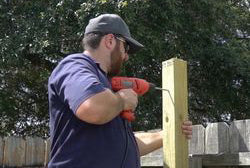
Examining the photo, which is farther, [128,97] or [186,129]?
[186,129]

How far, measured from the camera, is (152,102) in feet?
35.7

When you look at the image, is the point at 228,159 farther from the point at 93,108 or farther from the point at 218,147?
the point at 93,108

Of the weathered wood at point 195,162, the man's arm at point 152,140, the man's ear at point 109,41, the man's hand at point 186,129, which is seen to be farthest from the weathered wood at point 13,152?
the man's ear at point 109,41

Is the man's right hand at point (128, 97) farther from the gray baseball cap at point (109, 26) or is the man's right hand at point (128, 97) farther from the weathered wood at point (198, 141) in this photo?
the weathered wood at point (198, 141)

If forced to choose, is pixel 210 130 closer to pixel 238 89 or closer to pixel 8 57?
pixel 8 57

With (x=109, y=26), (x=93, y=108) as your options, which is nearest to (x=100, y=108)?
(x=93, y=108)

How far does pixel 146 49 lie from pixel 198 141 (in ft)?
19.3

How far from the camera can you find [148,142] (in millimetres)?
3221

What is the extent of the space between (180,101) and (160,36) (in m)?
7.52

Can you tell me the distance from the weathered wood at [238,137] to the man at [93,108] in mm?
1522

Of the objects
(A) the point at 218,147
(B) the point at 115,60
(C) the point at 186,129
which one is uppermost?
(B) the point at 115,60

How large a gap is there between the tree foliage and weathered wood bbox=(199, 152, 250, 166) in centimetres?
569

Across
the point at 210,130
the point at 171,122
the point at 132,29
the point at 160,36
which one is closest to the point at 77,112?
the point at 171,122

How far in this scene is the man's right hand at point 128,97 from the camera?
2498mm
